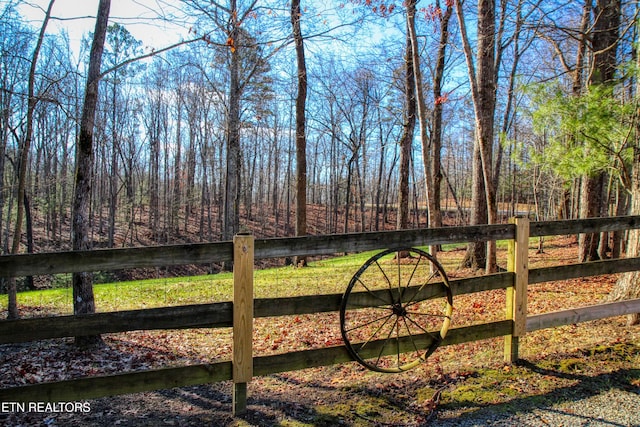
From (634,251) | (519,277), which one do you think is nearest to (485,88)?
(634,251)

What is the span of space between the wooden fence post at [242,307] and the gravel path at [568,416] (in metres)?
1.52

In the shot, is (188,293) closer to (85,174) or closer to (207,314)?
(85,174)

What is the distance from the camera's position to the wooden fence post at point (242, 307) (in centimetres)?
298

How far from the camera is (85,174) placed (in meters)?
5.67

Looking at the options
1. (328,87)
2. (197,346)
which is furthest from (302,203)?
(328,87)

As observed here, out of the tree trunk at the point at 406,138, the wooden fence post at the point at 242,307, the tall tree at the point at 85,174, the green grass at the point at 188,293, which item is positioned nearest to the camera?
the wooden fence post at the point at 242,307

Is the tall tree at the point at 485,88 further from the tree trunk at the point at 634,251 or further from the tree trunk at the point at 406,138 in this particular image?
the tree trunk at the point at 406,138

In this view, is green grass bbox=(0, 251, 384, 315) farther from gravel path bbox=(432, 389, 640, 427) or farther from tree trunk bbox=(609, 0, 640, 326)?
gravel path bbox=(432, 389, 640, 427)

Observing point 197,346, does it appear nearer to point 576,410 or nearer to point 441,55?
point 576,410

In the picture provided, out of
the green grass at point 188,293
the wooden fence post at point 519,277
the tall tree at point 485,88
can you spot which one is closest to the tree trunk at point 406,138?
the green grass at point 188,293

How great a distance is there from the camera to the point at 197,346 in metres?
5.89

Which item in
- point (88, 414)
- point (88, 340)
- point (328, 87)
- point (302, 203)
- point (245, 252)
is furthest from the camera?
point (328, 87)

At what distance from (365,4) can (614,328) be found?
26.3 ft

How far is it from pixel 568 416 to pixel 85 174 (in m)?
6.32
